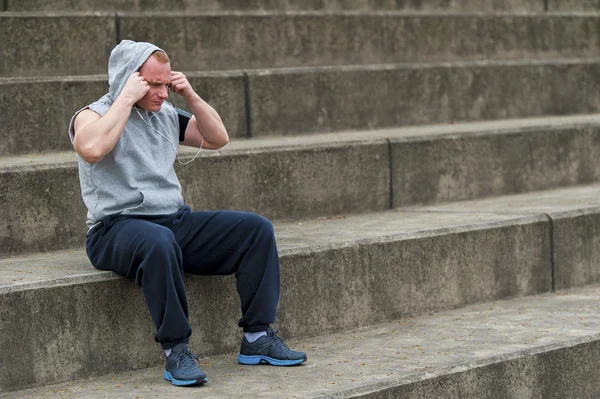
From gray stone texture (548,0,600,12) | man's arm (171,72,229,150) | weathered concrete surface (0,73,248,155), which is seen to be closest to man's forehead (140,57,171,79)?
man's arm (171,72,229,150)

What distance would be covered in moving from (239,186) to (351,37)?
1770 mm

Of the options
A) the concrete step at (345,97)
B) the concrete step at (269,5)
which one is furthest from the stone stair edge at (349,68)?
the concrete step at (269,5)

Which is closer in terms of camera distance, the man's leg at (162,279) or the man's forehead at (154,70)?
the man's leg at (162,279)

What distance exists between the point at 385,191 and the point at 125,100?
2.12 m

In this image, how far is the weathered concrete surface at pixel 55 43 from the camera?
5.25 meters

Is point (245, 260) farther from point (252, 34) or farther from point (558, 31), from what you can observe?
point (558, 31)

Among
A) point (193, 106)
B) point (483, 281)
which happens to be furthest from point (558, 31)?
point (193, 106)

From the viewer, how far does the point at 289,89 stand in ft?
19.2

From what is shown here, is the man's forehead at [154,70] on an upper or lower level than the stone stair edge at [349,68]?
upper

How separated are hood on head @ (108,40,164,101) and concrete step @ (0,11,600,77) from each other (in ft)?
4.91

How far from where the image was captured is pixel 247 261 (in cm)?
394

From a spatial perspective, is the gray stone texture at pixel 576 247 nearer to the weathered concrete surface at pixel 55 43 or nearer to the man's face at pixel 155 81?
the man's face at pixel 155 81

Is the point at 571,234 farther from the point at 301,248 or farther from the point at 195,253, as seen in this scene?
the point at 195,253

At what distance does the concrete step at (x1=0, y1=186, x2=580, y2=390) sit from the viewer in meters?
3.71
